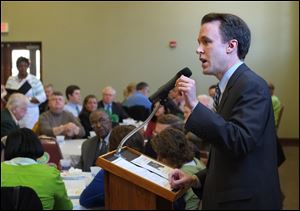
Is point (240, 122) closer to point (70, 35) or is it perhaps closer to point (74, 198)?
point (74, 198)

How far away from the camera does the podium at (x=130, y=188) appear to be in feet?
4.71

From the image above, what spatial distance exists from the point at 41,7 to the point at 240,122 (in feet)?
28.4

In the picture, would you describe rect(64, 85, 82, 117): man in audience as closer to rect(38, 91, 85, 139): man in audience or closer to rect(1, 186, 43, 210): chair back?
rect(38, 91, 85, 139): man in audience

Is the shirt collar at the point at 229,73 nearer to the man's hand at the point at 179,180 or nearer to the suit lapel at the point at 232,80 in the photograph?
the suit lapel at the point at 232,80

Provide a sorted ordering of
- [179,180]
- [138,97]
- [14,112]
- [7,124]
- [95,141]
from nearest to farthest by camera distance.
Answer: [179,180], [95,141], [7,124], [14,112], [138,97]

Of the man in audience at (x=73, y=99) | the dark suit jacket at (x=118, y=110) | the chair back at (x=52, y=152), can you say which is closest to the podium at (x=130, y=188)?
the chair back at (x=52, y=152)

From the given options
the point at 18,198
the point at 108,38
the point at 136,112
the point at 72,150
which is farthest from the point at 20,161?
the point at 108,38

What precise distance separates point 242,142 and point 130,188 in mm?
562

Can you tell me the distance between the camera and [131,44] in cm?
919

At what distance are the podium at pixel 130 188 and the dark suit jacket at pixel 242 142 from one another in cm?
22

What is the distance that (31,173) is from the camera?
241cm

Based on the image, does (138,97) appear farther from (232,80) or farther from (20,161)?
(232,80)

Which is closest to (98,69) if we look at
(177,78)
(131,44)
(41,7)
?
(131,44)

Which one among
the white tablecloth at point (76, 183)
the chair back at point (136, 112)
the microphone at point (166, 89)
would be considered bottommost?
the chair back at point (136, 112)
